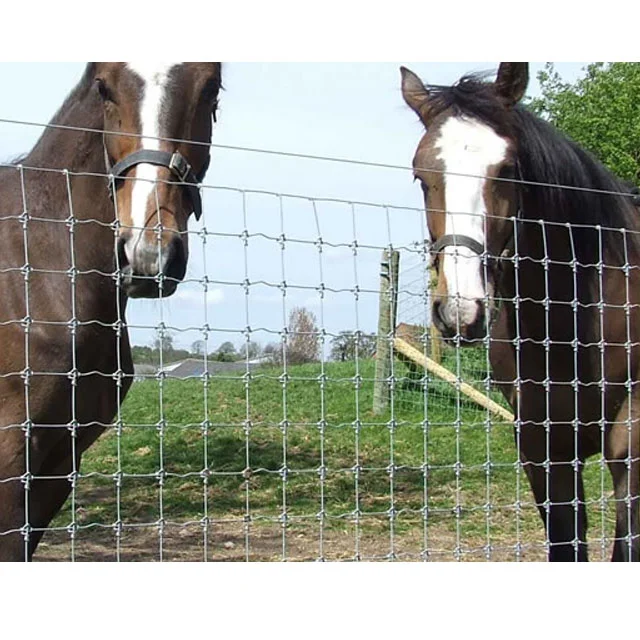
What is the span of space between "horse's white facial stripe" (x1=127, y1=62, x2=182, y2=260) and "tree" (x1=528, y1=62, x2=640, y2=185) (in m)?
21.5

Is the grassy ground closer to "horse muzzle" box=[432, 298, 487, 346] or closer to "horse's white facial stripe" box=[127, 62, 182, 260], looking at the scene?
"horse muzzle" box=[432, 298, 487, 346]

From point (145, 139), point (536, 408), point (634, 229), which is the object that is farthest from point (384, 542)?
point (145, 139)

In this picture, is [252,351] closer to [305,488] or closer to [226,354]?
[226,354]

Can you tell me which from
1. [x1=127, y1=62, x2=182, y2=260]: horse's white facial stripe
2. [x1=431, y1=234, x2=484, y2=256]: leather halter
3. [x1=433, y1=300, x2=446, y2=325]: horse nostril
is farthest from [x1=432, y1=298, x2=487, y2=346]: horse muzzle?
[x1=127, y1=62, x2=182, y2=260]: horse's white facial stripe

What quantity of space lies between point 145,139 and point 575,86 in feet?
101

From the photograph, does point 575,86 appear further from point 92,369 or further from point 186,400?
point 92,369

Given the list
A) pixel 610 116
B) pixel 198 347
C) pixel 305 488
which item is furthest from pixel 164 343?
pixel 610 116

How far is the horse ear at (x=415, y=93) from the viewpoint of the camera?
11.8 feet

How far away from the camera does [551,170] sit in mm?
3559

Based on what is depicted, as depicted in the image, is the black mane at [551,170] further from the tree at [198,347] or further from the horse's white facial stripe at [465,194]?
the tree at [198,347]

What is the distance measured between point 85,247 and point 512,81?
6.45 feet

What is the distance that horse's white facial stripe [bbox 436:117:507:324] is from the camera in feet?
9.41

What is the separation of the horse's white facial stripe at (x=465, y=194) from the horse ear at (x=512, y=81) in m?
0.36

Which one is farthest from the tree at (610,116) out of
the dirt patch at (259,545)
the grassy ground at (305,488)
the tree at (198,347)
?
the tree at (198,347)
